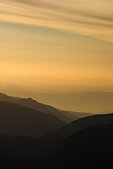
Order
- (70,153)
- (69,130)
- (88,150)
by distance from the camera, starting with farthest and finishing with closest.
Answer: (69,130)
(70,153)
(88,150)

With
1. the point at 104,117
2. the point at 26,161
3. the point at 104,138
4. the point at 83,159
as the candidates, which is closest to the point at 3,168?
the point at 26,161

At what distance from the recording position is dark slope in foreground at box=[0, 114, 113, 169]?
11756 centimetres

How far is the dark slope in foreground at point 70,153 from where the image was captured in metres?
118

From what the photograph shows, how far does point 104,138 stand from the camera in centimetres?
12950

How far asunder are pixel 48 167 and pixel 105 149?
18979 millimetres

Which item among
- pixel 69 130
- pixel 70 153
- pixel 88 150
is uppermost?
pixel 69 130

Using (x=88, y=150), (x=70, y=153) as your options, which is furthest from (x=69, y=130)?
(x=88, y=150)

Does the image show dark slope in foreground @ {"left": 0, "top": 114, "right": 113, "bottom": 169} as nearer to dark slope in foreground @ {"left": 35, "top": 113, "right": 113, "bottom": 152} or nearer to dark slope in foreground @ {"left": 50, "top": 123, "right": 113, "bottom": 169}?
dark slope in foreground @ {"left": 50, "top": 123, "right": 113, "bottom": 169}

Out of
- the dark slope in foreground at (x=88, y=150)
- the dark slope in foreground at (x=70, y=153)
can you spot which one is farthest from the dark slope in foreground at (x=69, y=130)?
the dark slope in foreground at (x=88, y=150)

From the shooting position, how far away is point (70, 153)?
12531 cm

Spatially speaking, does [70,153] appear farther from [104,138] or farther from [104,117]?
[104,117]

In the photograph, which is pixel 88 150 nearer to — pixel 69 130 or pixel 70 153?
pixel 70 153

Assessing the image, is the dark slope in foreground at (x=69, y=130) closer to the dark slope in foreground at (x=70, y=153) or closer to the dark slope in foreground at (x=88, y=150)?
the dark slope in foreground at (x=70, y=153)

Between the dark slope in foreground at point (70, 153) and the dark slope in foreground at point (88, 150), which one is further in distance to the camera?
the dark slope in foreground at point (70, 153)
